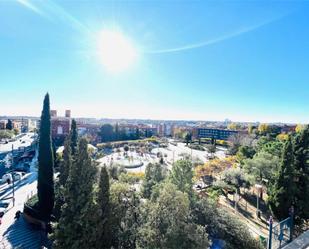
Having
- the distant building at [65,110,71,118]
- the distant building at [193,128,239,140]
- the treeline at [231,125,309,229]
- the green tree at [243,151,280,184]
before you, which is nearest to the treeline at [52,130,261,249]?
the treeline at [231,125,309,229]

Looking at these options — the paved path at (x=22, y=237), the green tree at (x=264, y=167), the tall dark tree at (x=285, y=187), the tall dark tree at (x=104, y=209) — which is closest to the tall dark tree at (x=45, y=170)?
the paved path at (x=22, y=237)

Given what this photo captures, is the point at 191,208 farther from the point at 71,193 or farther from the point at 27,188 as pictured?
the point at 27,188

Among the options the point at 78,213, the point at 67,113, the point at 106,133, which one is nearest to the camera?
the point at 78,213

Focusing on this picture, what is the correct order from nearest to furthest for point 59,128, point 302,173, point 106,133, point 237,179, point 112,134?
point 302,173 → point 237,179 → point 59,128 → point 106,133 → point 112,134

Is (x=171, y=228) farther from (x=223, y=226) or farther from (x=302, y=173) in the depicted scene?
(x=302, y=173)

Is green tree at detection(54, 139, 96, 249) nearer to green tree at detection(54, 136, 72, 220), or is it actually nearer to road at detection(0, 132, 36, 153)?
green tree at detection(54, 136, 72, 220)

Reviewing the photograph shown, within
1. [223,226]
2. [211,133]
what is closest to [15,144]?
[223,226]

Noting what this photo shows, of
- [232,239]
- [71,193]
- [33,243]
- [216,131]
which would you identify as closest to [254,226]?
[232,239]
